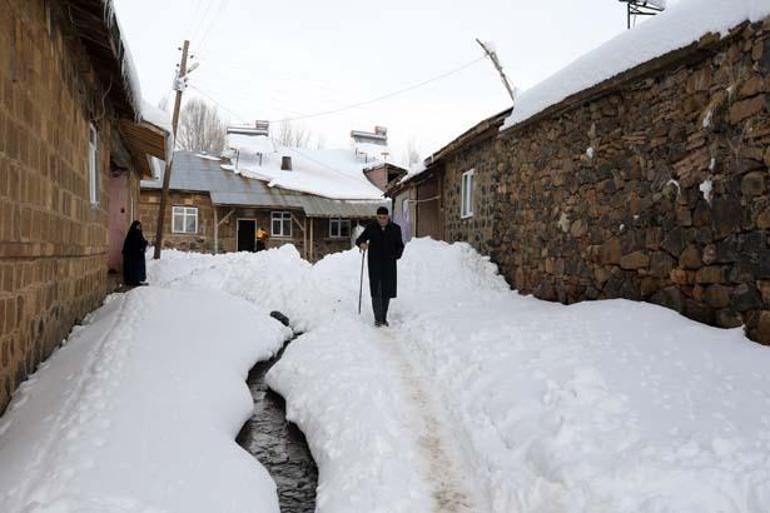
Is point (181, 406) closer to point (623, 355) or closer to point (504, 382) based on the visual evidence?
point (504, 382)

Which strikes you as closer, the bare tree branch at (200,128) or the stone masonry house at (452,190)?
the stone masonry house at (452,190)

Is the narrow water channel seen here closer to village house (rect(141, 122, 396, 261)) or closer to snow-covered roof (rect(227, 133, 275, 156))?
village house (rect(141, 122, 396, 261))

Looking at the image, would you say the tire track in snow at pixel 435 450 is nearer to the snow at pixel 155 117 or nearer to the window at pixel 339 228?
the snow at pixel 155 117

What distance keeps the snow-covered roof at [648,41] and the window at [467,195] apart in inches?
134

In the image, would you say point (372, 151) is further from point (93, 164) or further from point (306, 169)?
point (93, 164)

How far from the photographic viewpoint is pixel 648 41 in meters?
5.80

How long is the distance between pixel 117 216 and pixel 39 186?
876cm

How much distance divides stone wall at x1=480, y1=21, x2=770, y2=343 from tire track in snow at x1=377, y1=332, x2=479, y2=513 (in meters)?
2.51

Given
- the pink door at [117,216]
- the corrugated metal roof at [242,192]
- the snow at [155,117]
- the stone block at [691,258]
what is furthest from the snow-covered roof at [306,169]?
the stone block at [691,258]

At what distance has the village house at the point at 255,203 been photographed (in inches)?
928

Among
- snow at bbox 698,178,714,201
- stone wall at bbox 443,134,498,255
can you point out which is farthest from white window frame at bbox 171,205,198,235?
snow at bbox 698,178,714,201

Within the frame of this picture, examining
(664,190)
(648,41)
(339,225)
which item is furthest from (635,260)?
(339,225)

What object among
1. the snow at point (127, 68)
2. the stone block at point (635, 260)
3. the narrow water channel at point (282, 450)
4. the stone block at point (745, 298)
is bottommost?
the narrow water channel at point (282, 450)

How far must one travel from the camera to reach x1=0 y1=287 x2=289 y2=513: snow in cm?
280
